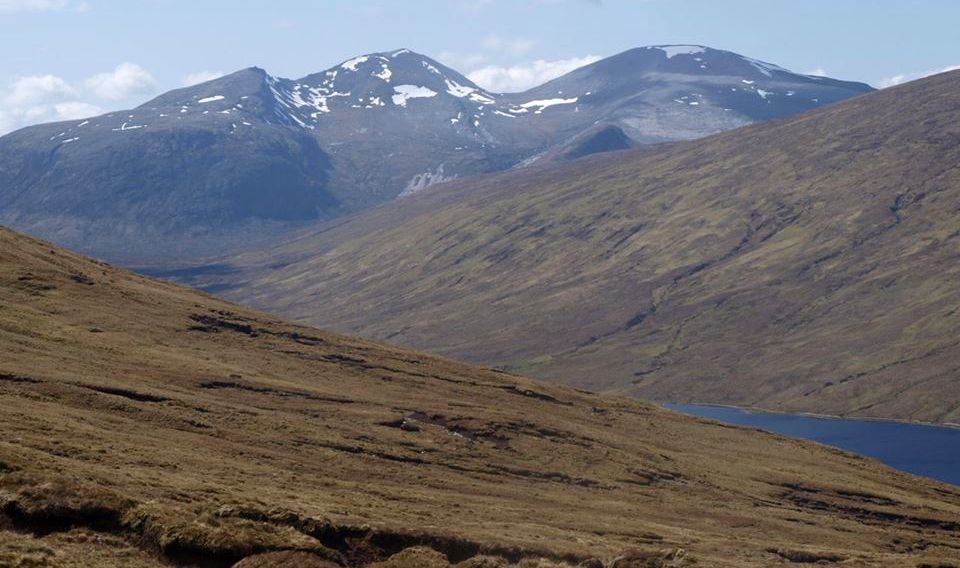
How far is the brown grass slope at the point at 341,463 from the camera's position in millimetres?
41375

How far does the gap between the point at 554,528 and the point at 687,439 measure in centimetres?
5621

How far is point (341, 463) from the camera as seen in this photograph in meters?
78.1

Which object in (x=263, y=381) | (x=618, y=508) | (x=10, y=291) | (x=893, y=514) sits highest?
(x=10, y=291)

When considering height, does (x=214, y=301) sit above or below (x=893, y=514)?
above

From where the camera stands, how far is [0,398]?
222ft

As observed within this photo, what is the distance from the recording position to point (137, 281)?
132 meters

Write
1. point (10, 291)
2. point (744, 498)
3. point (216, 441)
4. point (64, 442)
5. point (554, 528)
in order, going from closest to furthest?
point (64, 442)
point (554, 528)
point (216, 441)
point (744, 498)
point (10, 291)

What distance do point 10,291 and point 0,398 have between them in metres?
39.9

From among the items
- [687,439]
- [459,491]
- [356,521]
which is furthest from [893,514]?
[356,521]

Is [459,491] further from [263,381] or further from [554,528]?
[263,381]

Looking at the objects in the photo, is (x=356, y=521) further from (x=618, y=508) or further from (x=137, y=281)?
(x=137, y=281)

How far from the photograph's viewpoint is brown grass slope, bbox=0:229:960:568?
41.4m

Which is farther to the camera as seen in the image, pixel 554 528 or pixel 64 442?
pixel 554 528

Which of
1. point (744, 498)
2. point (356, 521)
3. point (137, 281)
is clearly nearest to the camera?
point (356, 521)
